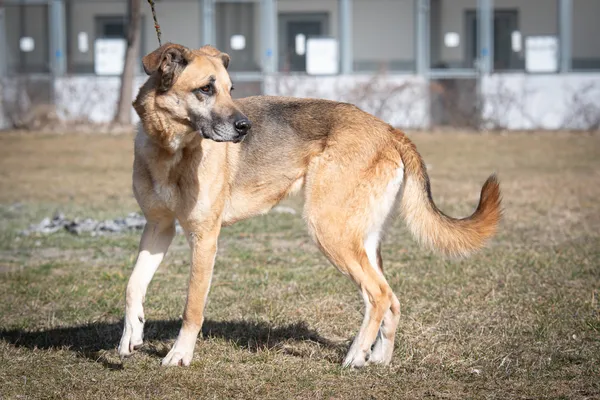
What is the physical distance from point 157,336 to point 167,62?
A: 185 cm

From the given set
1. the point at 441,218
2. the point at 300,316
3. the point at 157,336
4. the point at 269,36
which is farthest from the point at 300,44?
the point at 441,218

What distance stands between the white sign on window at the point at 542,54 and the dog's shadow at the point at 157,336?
18082 millimetres

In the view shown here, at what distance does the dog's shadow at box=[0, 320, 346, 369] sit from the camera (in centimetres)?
527

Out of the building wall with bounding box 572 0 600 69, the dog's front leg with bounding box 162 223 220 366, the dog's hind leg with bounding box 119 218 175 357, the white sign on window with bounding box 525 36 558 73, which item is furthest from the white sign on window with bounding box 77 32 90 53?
the dog's front leg with bounding box 162 223 220 366

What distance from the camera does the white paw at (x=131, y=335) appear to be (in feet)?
16.2

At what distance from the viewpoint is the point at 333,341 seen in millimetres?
5504

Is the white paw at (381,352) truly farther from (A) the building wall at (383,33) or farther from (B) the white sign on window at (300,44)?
(A) the building wall at (383,33)

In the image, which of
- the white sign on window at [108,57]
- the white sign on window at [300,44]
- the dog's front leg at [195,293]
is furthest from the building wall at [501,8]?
the dog's front leg at [195,293]

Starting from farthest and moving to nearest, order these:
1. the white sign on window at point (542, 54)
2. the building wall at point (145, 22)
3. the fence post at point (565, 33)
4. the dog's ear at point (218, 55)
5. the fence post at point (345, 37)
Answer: the building wall at point (145, 22)
the white sign on window at point (542, 54)
the fence post at point (345, 37)
the fence post at point (565, 33)
the dog's ear at point (218, 55)

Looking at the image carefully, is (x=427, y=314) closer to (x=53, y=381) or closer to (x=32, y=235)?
(x=53, y=381)

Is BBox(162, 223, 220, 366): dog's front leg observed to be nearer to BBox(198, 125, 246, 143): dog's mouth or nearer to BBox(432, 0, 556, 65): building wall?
BBox(198, 125, 246, 143): dog's mouth

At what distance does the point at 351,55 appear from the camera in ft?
75.1

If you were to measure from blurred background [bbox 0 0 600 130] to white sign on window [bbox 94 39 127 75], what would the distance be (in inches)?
1.1

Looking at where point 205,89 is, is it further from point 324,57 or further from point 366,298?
point 324,57
